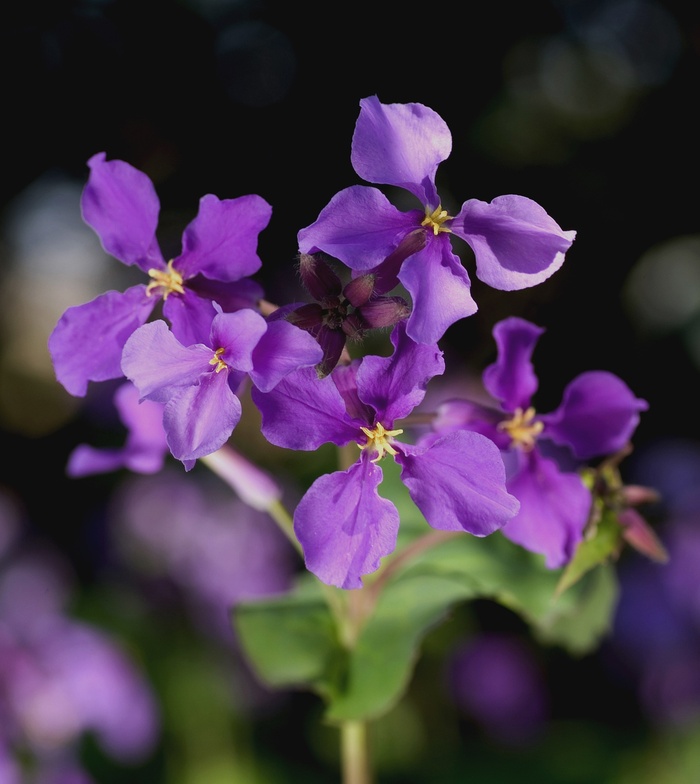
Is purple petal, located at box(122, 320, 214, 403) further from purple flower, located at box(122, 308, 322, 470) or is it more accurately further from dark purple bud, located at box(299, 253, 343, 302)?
dark purple bud, located at box(299, 253, 343, 302)

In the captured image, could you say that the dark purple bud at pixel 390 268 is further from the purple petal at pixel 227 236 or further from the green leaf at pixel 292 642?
the green leaf at pixel 292 642

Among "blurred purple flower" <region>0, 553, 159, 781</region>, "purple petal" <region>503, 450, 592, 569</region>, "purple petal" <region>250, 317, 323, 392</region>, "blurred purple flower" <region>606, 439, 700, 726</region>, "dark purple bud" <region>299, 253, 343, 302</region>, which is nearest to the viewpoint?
"purple petal" <region>250, 317, 323, 392</region>

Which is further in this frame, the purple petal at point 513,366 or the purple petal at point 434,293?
the purple petal at point 513,366

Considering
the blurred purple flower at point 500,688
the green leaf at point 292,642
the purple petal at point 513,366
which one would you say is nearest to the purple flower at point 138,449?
the green leaf at point 292,642

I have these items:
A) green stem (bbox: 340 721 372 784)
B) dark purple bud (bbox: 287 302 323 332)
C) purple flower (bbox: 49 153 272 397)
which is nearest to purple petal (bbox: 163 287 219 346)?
purple flower (bbox: 49 153 272 397)

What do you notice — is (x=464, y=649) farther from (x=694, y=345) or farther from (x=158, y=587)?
(x=694, y=345)

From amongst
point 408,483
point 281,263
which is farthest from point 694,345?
point 408,483
